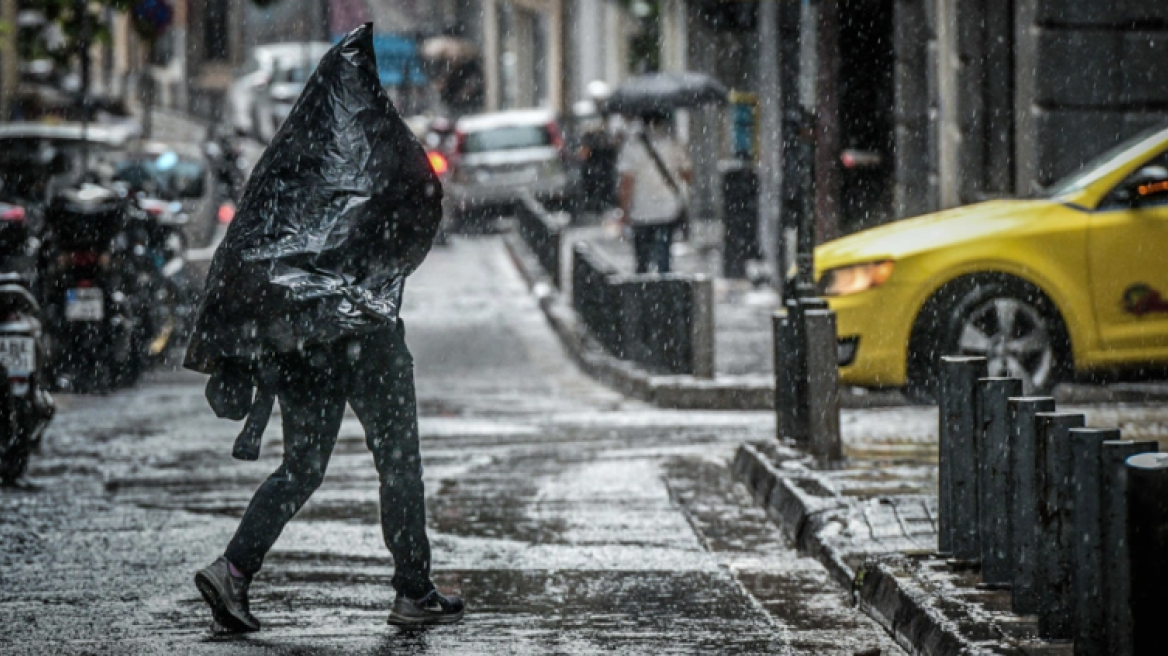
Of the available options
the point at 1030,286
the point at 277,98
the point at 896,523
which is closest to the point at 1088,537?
the point at 896,523

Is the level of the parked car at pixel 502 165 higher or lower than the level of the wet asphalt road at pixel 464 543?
higher

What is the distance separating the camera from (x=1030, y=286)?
1229 centimetres

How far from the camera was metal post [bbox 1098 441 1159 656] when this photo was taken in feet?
17.4

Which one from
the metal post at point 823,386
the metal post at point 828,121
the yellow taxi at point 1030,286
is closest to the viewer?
the metal post at point 823,386

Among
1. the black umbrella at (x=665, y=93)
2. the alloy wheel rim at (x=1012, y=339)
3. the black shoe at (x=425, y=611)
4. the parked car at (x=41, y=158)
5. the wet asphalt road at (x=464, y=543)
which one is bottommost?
the wet asphalt road at (x=464, y=543)

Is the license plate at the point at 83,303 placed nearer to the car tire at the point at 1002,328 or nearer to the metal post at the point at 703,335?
the metal post at the point at 703,335

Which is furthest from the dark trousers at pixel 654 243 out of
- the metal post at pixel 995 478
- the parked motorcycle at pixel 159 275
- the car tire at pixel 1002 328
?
the metal post at pixel 995 478

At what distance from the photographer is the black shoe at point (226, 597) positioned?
22.9 ft

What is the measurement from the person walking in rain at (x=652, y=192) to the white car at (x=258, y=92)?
26.2 m

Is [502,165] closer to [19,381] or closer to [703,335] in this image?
[703,335]

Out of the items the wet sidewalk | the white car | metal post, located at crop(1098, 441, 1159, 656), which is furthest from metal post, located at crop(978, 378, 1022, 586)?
the white car

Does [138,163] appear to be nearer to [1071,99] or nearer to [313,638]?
[1071,99]

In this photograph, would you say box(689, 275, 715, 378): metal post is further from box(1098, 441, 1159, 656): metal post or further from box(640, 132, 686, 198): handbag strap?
box(1098, 441, 1159, 656): metal post

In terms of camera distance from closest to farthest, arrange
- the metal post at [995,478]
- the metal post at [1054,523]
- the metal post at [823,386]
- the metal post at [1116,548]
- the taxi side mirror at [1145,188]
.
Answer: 1. the metal post at [1116,548]
2. the metal post at [1054,523]
3. the metal post at [995,478]
4. the metal post at [823,386]
5. the taxi side mirror at [1145,188]
